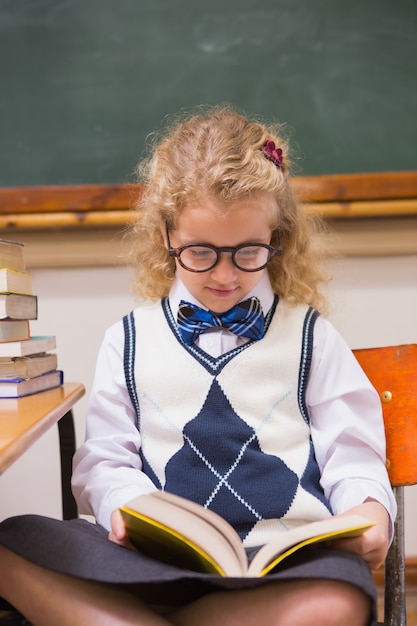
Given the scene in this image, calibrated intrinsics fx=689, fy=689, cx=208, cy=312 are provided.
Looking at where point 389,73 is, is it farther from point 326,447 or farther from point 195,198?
point 326,447

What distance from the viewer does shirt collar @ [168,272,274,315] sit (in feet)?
4.11

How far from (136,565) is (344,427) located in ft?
1.48

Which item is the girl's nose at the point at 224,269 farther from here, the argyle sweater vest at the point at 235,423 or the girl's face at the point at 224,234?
the argyle sweater vest at the point at 235,423

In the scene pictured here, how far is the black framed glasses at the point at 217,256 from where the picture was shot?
112cm

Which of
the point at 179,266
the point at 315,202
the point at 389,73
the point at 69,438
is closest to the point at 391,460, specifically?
the point at 179,266

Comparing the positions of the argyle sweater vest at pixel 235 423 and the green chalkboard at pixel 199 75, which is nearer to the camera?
the argyle sweater vest at pixel 235 423

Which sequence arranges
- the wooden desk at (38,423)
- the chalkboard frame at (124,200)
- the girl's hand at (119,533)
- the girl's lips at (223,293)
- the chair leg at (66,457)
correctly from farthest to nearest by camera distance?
the chalkboard frame at (124,200) → the chair leg at (66,457) → the girl's lips at (223,293) → the girl's hand at (119,533) → the wooden desk at (38,423)

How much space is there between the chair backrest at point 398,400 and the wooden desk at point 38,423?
0.53m

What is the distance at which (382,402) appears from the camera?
1.21m

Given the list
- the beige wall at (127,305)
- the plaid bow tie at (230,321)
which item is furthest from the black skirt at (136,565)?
the beige wall at (127,305)

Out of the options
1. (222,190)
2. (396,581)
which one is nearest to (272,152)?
(222,190)

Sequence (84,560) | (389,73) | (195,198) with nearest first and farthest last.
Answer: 1. (84,560)
2. (195,198)
3. (389,73)

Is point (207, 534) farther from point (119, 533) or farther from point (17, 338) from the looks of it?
point (17, 338)

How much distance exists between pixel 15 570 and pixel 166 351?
0.46 meters
